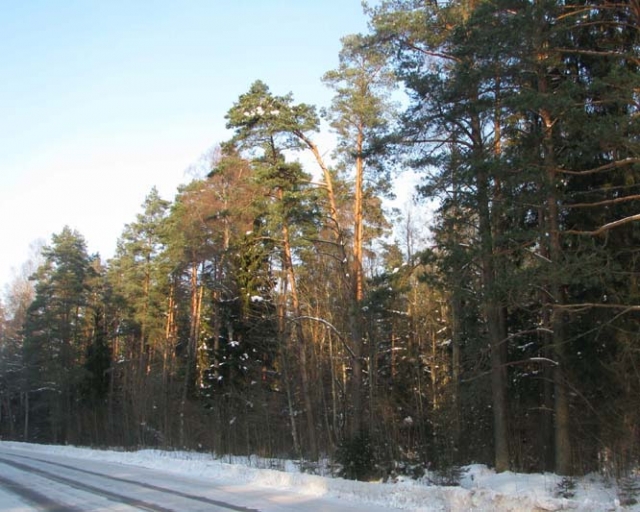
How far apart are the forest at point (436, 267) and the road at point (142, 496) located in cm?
387

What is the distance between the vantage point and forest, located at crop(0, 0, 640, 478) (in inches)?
461

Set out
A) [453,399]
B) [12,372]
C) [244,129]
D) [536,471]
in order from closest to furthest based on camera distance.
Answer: [536,471], [453,399], [244,129], [12,372]

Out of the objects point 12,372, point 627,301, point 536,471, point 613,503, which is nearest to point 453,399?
point 536,471

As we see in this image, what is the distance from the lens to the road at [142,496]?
10711 mm

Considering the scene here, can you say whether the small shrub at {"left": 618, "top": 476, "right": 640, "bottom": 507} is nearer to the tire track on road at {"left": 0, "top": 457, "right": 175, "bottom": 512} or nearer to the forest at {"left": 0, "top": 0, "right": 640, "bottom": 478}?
the forest at {"left": 0, "top": 0, "right": 640, "bottom": 478}

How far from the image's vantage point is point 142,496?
1228cm

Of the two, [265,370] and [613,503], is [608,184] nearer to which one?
[613,503]

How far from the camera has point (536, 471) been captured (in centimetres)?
1442

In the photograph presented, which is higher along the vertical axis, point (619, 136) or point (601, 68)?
point (601, 68)

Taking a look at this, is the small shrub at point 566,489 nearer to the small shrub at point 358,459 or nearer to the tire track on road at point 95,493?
the small shrub at point 358,459

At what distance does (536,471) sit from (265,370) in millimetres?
15787

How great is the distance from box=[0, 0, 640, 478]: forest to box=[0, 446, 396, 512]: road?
12.7 ft

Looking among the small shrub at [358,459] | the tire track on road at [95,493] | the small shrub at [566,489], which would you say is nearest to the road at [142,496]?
the tire track on road at [95,493]

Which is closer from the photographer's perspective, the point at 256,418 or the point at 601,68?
the point at 601,68
